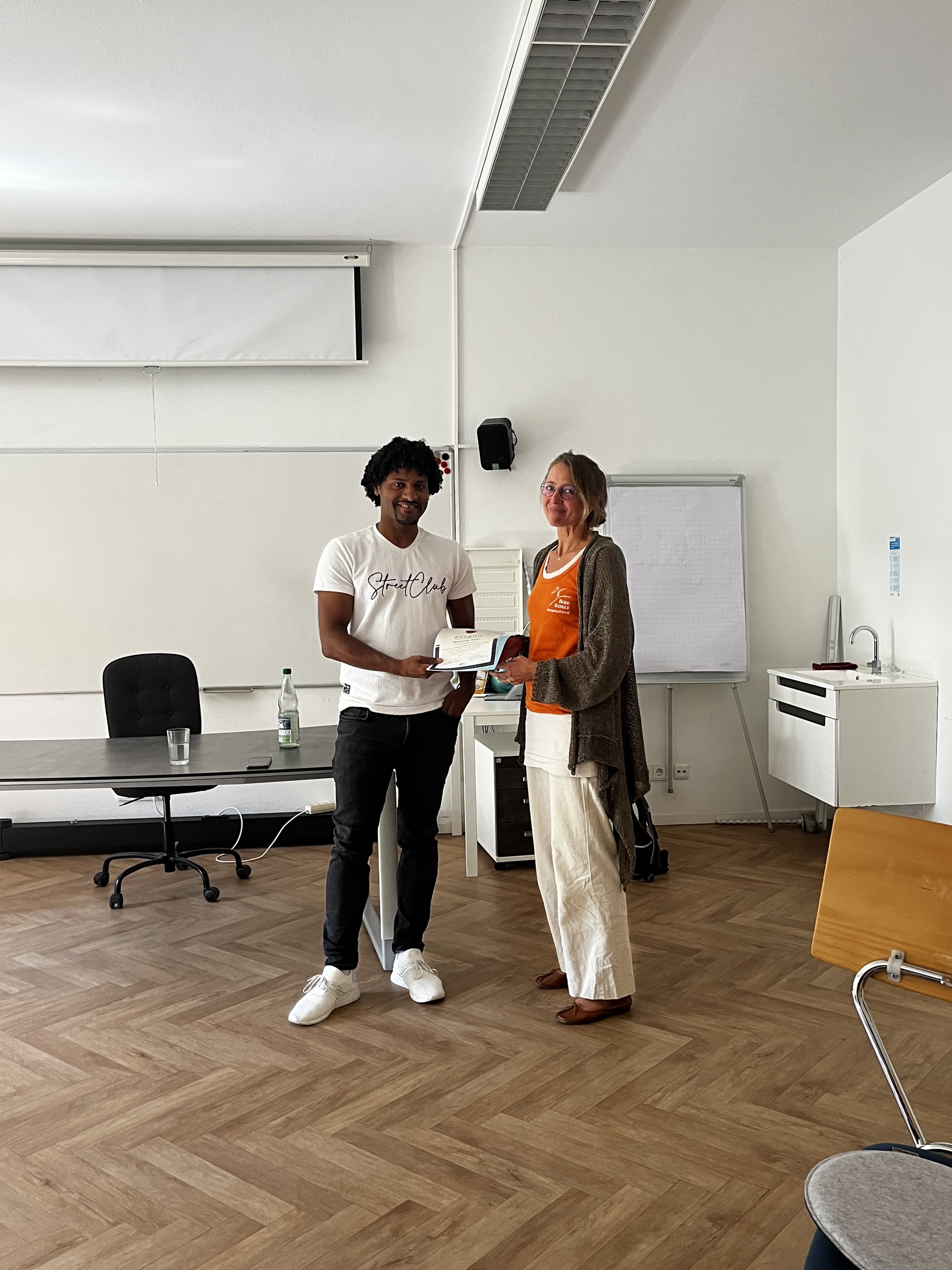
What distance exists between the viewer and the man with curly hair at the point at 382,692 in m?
3.13

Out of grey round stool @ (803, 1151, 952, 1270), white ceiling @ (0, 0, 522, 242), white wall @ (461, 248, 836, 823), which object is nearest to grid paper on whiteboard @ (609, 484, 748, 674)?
white wall @ (461, 248, 836, 823)

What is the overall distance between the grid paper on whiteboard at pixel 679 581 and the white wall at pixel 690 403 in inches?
7.1

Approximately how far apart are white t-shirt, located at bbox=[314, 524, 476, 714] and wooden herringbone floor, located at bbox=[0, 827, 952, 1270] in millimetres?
941

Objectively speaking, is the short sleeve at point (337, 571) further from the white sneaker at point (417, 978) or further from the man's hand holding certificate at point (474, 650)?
the white sneaker at point (417, 978)

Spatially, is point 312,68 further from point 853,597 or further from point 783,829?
point 783,829

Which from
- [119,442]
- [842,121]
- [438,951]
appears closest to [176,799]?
[119,442]

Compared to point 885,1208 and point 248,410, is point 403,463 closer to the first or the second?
point 885,1208

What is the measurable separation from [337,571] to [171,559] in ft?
8.04

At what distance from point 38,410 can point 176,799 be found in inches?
80.7

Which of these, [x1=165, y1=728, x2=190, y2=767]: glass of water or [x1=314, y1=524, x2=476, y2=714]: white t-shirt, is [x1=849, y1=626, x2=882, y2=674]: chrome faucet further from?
[x1=165, y1=728, x2=190, y2=767]: glass of water

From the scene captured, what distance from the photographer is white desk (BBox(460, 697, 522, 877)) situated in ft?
15.0

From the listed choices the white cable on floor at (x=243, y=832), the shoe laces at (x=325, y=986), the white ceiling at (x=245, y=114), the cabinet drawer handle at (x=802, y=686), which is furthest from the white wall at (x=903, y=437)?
the white cable on floor at (x=243, y=832)

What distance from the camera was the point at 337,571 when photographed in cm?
315

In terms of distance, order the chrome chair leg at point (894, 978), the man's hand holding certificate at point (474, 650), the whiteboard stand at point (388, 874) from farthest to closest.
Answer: the whiteboard stand at point (388, 874) < the man's hand holding certificate at point (474, 650) < the chrome chair leg at point (894, 978)
